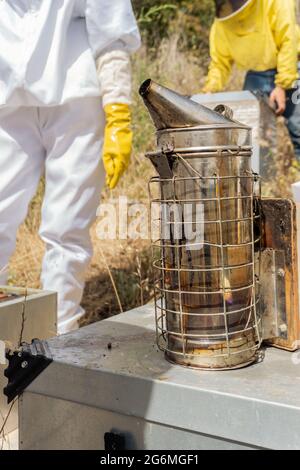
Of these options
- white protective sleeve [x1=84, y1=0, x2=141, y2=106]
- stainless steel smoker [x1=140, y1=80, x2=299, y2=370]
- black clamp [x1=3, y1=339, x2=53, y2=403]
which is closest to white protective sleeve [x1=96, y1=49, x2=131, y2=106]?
white protective sleeve [x1=84, y1=0, x2=141, y2=106]

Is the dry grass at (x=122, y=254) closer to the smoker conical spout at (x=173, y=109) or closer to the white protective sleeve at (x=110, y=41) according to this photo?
the white protective sleeve at (x=110, y=41)

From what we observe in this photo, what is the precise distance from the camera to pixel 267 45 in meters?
4.58

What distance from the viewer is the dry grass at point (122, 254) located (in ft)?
11.5

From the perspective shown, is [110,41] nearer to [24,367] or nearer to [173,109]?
[173,109]

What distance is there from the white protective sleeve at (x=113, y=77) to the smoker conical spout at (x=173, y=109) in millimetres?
1238

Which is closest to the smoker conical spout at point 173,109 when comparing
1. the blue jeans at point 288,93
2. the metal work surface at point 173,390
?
the metal work surface at point 173,390

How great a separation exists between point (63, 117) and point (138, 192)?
89.5 inches

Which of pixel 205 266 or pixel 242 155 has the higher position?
pixel 242 155

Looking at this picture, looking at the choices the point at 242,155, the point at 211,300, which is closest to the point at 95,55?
the point at 242,155

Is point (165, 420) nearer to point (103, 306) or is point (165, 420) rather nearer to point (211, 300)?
point (211, 300)

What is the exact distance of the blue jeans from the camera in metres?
4.54

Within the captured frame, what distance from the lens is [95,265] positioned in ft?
13.7

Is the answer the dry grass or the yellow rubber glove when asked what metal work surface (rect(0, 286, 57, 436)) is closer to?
the dry grass

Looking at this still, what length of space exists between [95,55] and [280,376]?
5.89 feet
